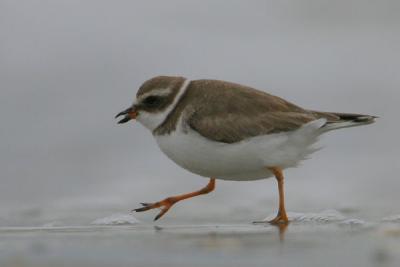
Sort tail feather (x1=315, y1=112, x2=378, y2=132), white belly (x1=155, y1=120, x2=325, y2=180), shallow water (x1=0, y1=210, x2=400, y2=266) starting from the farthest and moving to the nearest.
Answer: tail feather (x1=315, y1=112, x2=378, y2=132) < white belly (x1=155, y1=120, x2=325, y2=180) < shallow water (x1=0, y1=210, x2=400, y2=266)

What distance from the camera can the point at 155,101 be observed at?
30.0ft

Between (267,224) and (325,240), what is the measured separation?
6.97 ft

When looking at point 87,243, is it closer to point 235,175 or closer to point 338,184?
point 235,175

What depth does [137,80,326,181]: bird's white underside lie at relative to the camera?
852cm

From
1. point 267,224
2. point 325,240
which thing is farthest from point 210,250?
point 267,224

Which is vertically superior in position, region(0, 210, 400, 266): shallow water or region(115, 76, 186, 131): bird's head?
region(115, 76, 186, 131): bird's head

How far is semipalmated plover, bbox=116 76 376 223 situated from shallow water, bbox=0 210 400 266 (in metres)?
0.95

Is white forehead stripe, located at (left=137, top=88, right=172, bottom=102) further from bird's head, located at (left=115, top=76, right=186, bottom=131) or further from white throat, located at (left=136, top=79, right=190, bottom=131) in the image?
white throat, located at (left=136, top=79, right=190, bottom=131)

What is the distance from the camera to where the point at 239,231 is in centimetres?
751

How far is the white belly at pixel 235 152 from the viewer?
8.52m

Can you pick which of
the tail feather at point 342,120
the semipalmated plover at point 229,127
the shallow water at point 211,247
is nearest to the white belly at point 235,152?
the semipalmated plover at point 229,127

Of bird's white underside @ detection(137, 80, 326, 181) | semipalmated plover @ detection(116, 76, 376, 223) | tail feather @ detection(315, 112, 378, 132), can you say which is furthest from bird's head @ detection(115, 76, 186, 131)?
tail feather @ detection(315, 112, 378, 132)

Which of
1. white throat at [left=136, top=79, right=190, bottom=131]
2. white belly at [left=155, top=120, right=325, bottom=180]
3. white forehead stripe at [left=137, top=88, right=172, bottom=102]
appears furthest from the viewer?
white forehead stripe at [left=137, top=88, right=172, bottom=102]

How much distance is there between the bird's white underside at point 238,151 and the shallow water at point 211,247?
0.92 m
